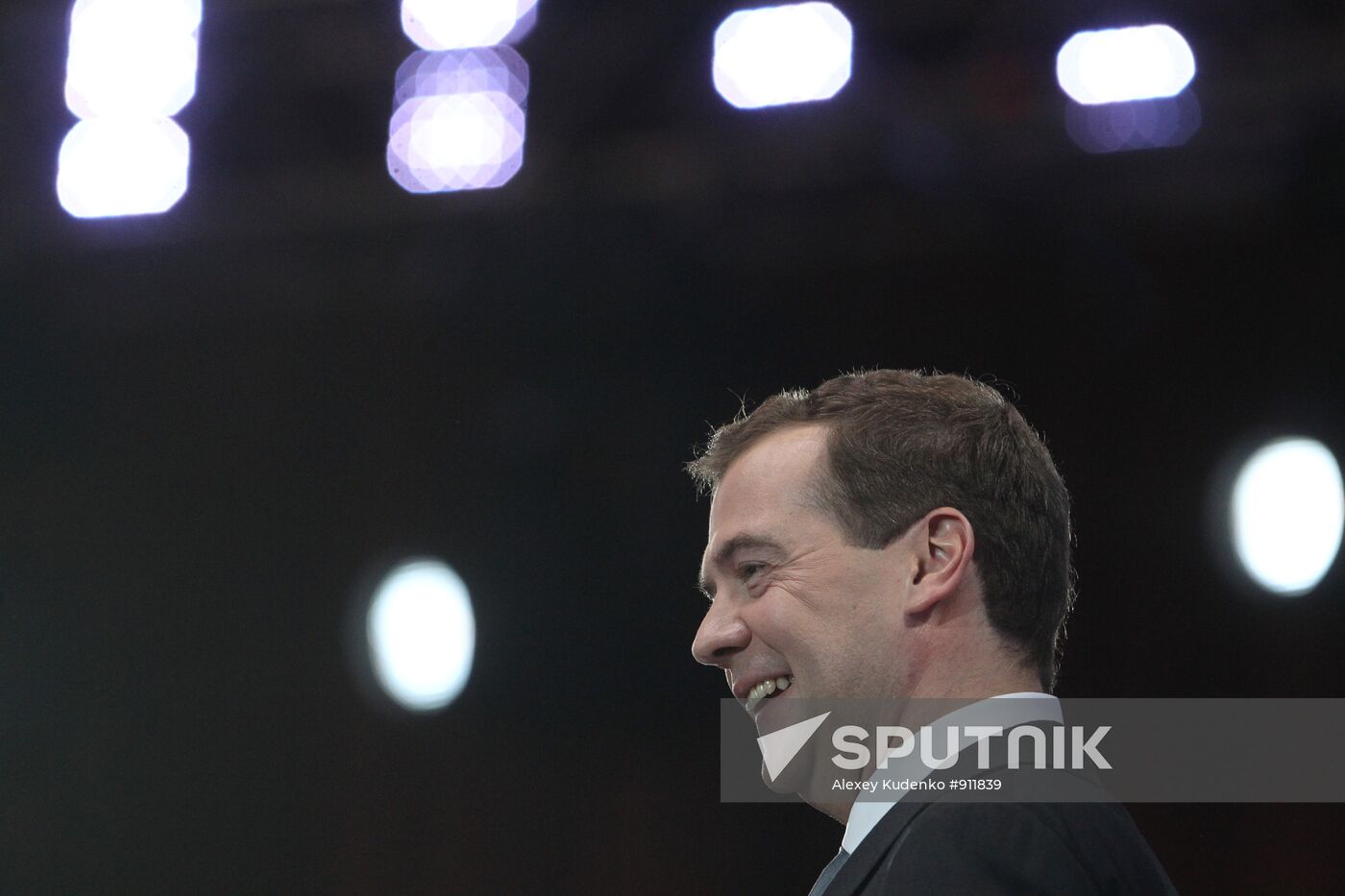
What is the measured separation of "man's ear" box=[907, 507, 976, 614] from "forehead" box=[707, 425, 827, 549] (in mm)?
118

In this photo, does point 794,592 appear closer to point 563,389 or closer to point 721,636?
point 721,636

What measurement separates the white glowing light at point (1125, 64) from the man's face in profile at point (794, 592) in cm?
239

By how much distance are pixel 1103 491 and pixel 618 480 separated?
1.46 metres

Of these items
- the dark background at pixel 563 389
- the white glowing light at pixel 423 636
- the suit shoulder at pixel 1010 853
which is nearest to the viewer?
the suit shoulder at pixel 1010 853

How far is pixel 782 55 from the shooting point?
12.4 feet

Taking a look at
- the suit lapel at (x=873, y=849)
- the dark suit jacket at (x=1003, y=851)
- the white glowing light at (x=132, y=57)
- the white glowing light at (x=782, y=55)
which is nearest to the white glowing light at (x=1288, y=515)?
the white glowing light at (x=782, y=55)

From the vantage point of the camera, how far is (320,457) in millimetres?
4746

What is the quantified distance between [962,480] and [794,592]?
0.69ft

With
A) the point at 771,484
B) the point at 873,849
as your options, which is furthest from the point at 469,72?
the point at 873,849

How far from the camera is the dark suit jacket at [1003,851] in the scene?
1086mm

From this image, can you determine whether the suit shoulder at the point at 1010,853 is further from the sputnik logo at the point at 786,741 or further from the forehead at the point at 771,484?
the forehead at the point at 771,484

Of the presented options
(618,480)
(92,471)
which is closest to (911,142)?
(618,480)

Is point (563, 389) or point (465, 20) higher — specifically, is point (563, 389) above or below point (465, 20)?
below

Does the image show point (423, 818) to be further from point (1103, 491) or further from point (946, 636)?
point (946, 636)
